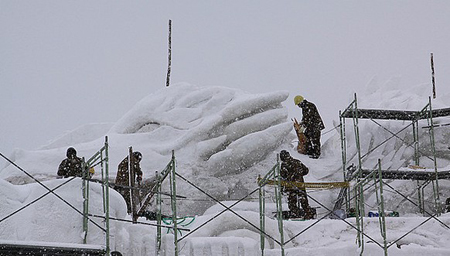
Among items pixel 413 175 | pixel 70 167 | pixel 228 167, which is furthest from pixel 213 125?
pixel 70 167

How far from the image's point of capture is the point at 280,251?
14.1 m

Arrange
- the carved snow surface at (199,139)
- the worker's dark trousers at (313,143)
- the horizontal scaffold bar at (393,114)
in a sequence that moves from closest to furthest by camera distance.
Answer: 1. the horizontal scaffold bar at (393,114)
2. the carved snow surface at (199,139)
3. the worker's dark trousers at (313,143)

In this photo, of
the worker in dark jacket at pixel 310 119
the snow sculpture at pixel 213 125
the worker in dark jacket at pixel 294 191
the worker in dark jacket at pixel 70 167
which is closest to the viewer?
the worker in dark jacket at pixel 70 167

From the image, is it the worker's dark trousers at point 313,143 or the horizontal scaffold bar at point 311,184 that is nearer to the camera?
the horizontal scaffold bar at point 311,184

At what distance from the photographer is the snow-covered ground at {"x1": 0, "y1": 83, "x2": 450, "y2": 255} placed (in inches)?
542

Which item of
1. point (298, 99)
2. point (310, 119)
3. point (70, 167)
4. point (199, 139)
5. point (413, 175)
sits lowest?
point (413, 175)

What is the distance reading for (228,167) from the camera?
65.9 feet

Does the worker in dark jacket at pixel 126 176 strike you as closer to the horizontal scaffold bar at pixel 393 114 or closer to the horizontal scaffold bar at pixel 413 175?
the horizontal scaffold bar at pixel 413 175

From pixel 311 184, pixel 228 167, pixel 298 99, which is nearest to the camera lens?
pixel 311 184

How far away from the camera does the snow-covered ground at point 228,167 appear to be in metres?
13.8

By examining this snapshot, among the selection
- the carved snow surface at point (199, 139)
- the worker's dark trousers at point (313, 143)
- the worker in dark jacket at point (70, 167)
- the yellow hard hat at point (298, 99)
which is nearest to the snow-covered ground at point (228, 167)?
the carved snow surface at point (199, 139)

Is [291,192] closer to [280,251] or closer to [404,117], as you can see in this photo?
[280,251]

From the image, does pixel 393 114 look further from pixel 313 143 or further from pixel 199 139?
pixel 199 139

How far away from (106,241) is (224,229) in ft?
11.7
